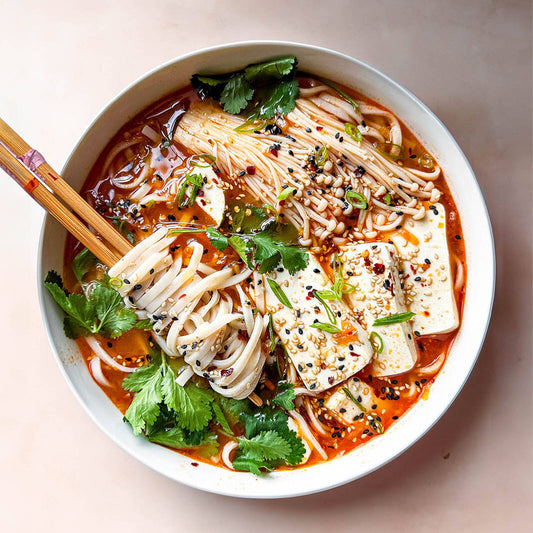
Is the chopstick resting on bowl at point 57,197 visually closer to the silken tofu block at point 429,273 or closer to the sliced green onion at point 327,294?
the sliced green onion at point 327,294

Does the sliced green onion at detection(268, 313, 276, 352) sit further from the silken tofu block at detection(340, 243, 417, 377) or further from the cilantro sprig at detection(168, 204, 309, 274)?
the silken tofu block at detection(340, 243, 417, 377)

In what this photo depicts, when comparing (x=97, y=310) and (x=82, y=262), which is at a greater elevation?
(x=82, y=262)

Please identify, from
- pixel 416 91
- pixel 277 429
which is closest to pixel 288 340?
pixel 277 429

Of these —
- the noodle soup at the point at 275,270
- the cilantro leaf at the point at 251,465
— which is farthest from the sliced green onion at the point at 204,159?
the cilantro leaf at the point at 251,465

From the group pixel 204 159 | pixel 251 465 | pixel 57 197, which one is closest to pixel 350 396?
pixel 251 465

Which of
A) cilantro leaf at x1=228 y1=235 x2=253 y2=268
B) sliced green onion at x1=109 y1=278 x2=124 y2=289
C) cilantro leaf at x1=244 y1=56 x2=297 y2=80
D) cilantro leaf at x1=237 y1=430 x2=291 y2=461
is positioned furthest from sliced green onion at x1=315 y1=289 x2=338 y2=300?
cilantro leaf at x1=244 y1=56 x2=297 y2=80

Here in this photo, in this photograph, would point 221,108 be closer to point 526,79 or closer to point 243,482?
point 526,79

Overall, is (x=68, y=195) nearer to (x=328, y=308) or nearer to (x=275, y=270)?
(x=275, y=270)
